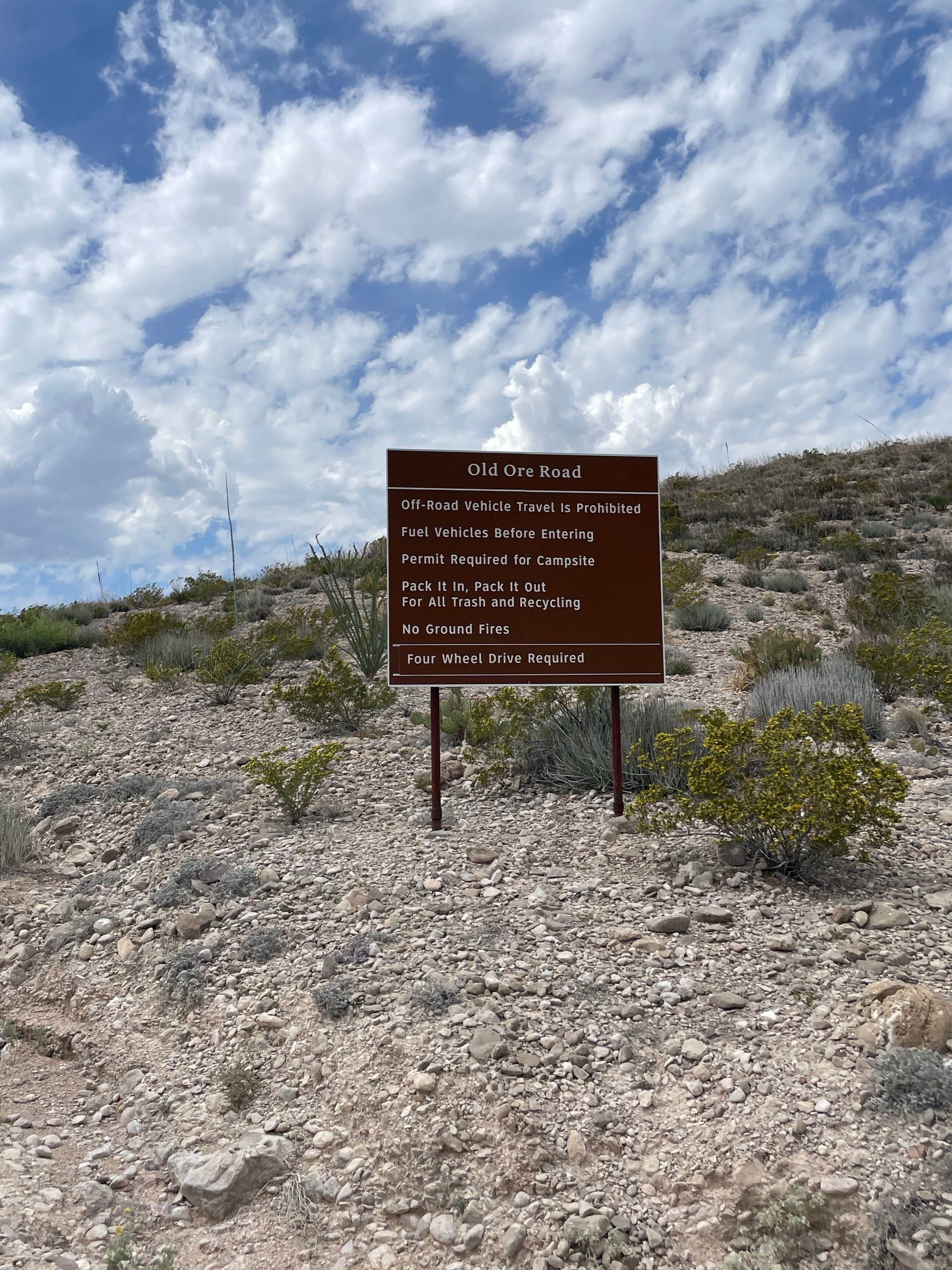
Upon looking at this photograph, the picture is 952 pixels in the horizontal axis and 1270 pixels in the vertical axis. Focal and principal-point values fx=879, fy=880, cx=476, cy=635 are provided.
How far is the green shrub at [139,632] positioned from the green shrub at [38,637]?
5.48 ft

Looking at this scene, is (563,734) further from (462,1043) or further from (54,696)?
(54,696)

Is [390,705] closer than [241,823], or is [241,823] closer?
[241,823]

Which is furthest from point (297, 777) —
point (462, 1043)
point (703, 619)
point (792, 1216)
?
point (703, 619)

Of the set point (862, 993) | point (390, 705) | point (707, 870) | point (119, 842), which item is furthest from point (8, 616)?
point (862, 993)

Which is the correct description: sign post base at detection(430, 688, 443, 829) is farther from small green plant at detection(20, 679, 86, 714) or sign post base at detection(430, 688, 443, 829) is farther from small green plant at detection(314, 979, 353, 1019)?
small green plant at detection(20, 679, 86, 714)

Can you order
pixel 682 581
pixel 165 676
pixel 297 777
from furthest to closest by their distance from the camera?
pixel 682 581 → pixel 165 676 → pixel 297 777

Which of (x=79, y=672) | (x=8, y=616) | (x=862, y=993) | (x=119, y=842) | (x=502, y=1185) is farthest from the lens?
(x=8, y=616)

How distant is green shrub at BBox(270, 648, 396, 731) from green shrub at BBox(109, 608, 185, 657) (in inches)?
198

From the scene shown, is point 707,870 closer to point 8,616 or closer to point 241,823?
point 241,823

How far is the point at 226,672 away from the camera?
1115cm

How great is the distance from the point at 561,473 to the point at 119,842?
4814mm

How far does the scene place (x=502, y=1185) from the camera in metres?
3.47

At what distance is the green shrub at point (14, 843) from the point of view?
7324 millimetres

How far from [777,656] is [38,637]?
12.7 meters
